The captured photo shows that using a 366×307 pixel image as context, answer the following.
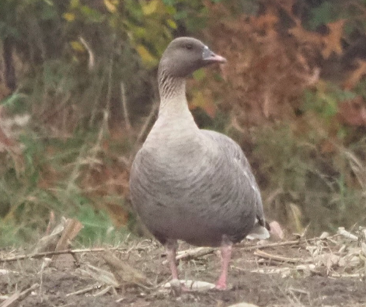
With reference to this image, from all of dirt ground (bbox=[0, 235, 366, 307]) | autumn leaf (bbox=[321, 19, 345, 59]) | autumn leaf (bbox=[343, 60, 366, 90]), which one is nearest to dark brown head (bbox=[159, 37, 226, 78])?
dirt ground (bbox=[0, 235, 366, 307])

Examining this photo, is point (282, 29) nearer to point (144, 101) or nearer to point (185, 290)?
point (144, 101)

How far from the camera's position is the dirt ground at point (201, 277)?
10.7 ft

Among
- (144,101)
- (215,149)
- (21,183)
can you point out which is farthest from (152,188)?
(144,101)

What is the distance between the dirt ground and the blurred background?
152 centimetres

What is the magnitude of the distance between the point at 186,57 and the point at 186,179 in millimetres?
642

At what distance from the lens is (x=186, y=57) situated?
3.81 meters

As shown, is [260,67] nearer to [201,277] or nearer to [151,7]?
[151,7]

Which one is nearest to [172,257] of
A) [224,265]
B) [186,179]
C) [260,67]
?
[224,265]

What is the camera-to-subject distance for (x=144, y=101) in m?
7.18

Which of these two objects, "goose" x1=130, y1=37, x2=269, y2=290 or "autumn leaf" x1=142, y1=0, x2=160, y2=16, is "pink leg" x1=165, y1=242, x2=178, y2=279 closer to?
"goose" x1=130, y1=37, x2=269, y2=290

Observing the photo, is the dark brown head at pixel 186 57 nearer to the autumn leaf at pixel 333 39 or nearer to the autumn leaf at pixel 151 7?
the autumn leaf at pixel 151 7

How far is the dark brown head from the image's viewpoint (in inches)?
150

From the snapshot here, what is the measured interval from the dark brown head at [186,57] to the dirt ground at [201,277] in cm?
90

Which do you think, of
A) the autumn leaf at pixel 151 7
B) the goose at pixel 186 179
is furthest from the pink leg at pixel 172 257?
the autumn leaf at pixel 151 7
